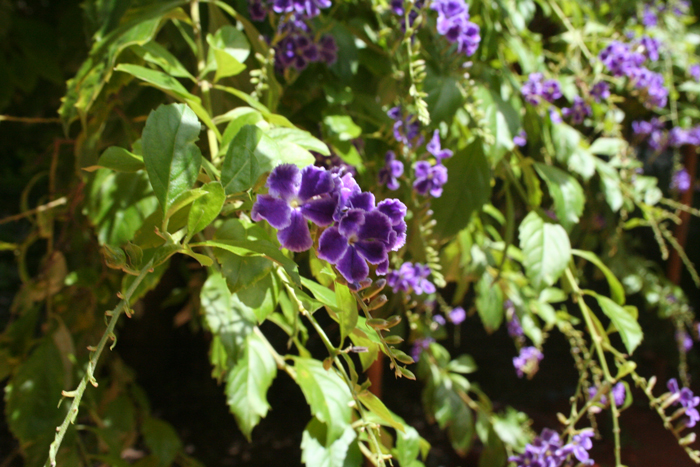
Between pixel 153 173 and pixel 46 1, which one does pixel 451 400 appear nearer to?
pixel 153 173

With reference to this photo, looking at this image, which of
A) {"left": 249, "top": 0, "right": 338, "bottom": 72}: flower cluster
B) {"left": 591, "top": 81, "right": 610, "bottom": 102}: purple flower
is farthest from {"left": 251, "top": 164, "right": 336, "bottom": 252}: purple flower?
{"left": 591, "top": 81, "right": 610, "bottom": 102}: purple flower

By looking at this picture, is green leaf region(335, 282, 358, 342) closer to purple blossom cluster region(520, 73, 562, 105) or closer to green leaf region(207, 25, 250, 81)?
green leaf region(207, 25, 250, 81)

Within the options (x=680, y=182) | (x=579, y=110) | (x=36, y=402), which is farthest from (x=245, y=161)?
(x=680, y=182)

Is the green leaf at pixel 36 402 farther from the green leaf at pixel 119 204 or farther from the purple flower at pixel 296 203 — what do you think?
the purple flower at pixel 296 203

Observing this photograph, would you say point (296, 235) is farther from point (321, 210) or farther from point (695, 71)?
point (695, 71)

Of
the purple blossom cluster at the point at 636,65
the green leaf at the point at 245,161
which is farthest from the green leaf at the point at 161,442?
the purple blossom cluster at the point at 636,65
